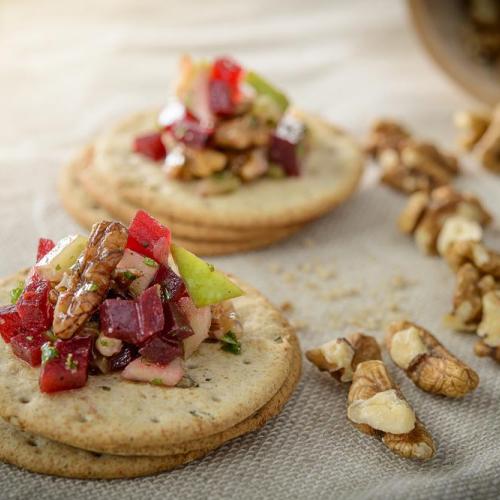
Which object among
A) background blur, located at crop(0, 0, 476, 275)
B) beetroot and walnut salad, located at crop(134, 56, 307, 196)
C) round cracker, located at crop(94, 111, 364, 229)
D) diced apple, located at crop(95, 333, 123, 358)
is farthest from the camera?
background blur, located at crop(0, 0, 476, 275)

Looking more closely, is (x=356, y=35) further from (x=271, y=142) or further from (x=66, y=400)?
(x=66, y=400)

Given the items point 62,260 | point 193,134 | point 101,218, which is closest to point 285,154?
point 193,134

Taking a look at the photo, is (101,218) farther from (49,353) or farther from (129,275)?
(49,353)

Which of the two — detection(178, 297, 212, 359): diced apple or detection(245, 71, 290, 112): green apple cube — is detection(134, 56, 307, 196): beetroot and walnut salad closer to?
detection(245, 71, 290, 112): green apple cube

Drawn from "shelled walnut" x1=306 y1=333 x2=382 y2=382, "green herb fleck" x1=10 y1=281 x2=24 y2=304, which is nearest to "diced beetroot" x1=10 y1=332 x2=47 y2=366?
"green herb fleck" x1=10 y1=281 x2=24 y2=304

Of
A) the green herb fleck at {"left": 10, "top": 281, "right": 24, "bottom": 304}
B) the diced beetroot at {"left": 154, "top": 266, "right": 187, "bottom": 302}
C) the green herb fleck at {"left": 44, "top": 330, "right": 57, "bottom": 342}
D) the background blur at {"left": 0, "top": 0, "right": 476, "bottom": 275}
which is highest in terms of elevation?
the diced beetroot at {"left": 154, "top": 266, "right": 187, "bottom": 302}

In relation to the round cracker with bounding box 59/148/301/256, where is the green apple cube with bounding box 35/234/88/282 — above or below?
above

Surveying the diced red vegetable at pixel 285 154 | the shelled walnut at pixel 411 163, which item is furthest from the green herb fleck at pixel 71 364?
the shelled walnut at pixel 411 163
